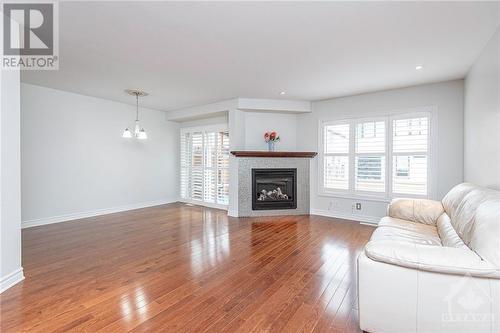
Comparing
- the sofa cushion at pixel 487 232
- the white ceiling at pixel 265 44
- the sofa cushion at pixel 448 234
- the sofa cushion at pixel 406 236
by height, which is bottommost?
the sofa cushion at pixel 406 236

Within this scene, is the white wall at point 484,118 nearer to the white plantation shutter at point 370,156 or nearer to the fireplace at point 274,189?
the white plantation shutter at point 370,156

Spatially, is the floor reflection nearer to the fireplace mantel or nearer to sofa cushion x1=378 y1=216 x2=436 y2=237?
the fireplace mantel

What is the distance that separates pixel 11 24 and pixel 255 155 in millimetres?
3897

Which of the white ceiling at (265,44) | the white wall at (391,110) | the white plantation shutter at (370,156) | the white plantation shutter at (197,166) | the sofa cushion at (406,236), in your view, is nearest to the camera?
the white ceiling at (265,44)

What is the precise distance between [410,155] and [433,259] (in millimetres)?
3418

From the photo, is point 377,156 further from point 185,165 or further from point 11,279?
point 11,279

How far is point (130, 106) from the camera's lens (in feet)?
18.7

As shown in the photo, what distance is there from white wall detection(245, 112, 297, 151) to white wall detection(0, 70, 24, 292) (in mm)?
3773

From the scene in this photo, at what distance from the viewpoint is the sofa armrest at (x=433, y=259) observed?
1.36 metres

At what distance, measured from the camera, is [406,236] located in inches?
95.1

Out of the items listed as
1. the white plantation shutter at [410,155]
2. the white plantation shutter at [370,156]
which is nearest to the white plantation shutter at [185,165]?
the white plantation shutter at [370,156]

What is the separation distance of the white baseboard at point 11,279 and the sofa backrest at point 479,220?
147 inches

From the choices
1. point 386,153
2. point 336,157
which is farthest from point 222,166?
point 386,153

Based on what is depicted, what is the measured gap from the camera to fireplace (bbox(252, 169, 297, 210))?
524 centimetres
